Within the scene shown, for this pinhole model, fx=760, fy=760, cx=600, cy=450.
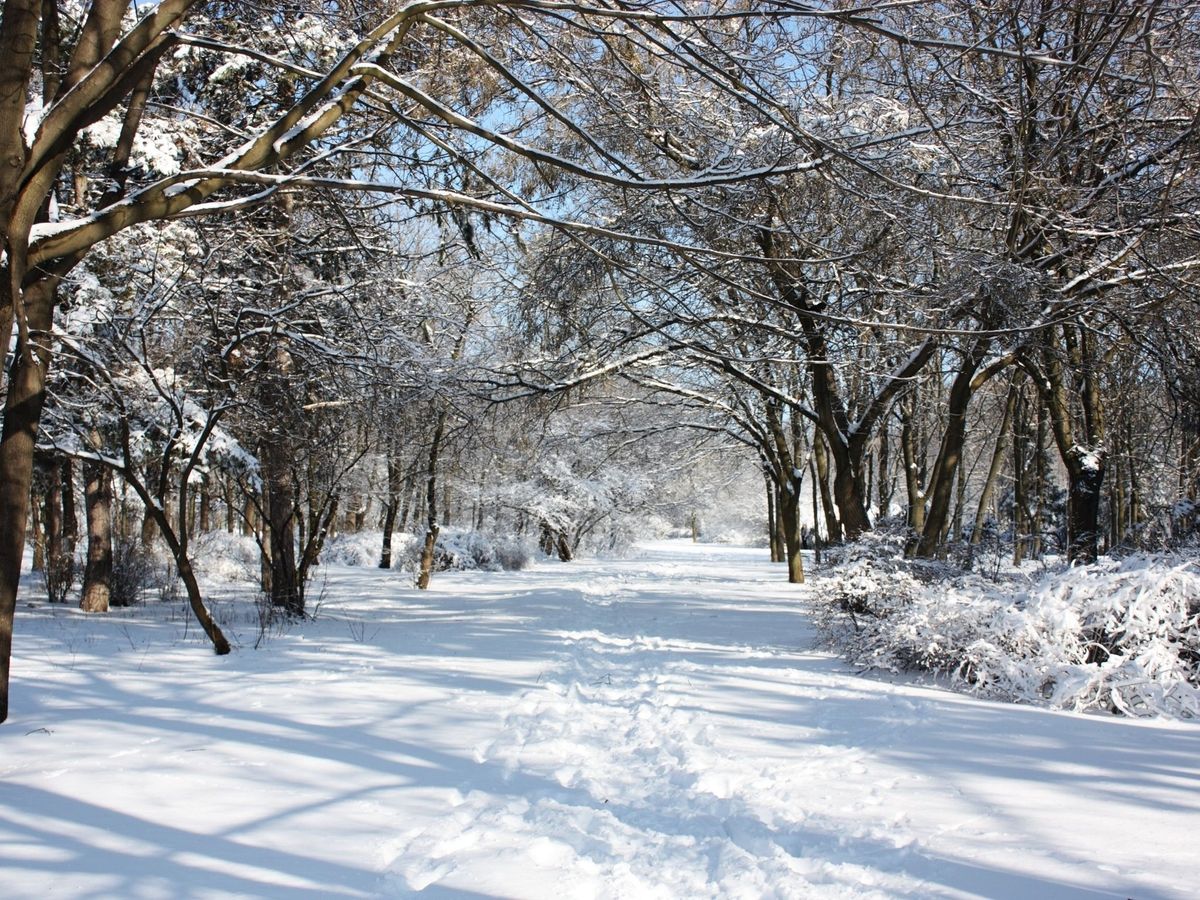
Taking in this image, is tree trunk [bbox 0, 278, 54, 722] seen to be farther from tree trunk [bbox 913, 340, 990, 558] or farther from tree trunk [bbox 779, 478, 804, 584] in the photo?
tree trunk [bbox 779, 478, 804, 584]

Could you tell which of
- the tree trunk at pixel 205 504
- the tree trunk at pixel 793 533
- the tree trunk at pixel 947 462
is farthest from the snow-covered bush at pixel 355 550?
the tree trunk at pixel 947 462

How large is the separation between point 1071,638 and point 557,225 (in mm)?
4765

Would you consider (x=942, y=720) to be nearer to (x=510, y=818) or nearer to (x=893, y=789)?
(x=893, y=789)

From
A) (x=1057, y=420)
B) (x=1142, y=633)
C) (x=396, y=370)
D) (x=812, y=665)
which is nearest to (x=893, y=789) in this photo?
(x=1142, y=633)

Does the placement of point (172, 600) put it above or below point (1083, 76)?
below

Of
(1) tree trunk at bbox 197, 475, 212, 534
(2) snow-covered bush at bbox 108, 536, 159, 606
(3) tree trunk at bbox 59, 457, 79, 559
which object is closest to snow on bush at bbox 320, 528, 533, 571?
(1) tree trunk at bbox 197, 475, 212, 534

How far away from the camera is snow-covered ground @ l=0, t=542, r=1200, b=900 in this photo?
2670mm

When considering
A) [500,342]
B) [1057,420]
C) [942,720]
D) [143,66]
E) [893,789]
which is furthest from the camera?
[1057,420]

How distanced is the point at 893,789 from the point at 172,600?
13262mm

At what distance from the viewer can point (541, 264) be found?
7402 mm

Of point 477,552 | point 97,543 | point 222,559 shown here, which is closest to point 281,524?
point 97,543

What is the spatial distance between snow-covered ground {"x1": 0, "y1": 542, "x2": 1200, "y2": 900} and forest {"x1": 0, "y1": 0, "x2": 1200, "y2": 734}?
4.00 feet

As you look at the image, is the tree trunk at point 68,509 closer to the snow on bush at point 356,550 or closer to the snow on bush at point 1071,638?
the snow on bush at point 356,550

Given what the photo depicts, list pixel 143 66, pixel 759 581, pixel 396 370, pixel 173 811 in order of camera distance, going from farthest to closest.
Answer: pixel 759 581 → pixel 396 370 → pixel 143 66 → pixel 173 811
